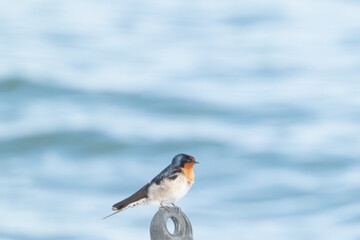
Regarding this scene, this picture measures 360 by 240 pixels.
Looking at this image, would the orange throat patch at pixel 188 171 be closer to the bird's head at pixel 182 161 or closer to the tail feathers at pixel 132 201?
the bird's head at pixel 182 161

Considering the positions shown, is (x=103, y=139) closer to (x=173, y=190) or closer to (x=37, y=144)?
(x=37, y=144)

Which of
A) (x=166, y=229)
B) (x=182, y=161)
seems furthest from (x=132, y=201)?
(x=166, y=229)

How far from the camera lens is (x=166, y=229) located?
4312 millimetres

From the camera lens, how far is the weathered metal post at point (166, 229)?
4312mm

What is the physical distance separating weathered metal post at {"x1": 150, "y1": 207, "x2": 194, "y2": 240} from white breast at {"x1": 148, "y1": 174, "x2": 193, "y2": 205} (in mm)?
521

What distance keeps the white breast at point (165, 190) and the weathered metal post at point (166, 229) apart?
521mm

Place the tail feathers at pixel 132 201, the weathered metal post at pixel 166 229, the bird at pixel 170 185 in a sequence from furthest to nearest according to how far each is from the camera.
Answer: the bird at pixel 170 185 < the tail feathers at pixel 132 201 < the weathered metal post at pixel 166 229

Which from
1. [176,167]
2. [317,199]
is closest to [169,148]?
[317,199]

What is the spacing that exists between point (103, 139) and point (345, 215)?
606cm

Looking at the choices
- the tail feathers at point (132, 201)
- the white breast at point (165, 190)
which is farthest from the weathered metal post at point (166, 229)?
the white breast at point (165, 190)

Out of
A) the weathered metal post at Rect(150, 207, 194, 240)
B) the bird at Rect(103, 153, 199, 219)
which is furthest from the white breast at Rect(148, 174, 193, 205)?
the weathered metal post at Rect(150, 207, 194, 240)

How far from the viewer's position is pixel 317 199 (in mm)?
16594

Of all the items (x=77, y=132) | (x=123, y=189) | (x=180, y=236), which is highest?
(x=77, y=132)

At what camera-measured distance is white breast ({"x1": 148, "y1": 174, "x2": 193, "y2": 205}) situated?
16.4 feet
